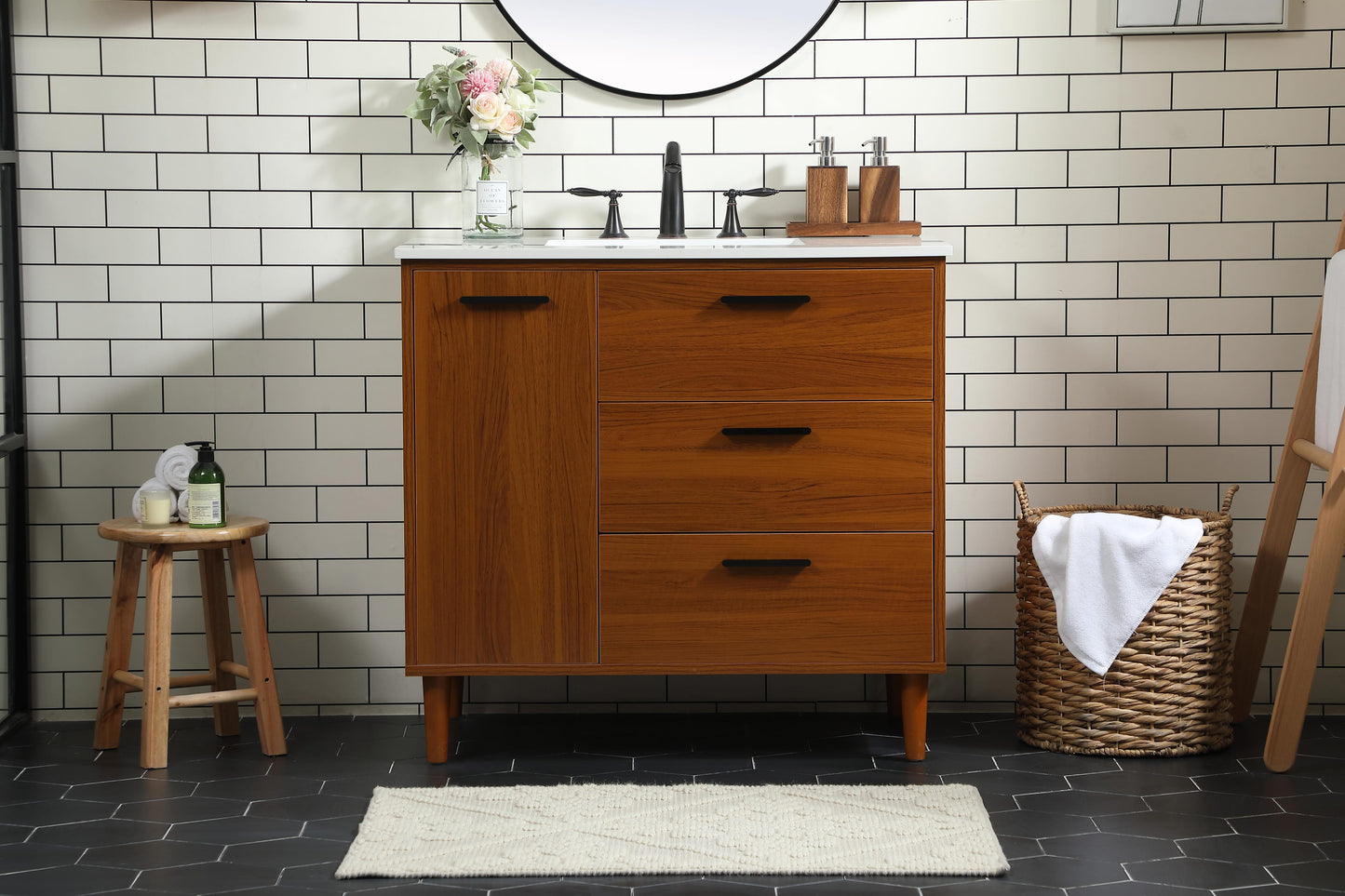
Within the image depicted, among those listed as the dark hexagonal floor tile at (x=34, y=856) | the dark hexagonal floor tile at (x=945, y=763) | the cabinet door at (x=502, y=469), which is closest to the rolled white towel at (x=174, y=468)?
the cabinet door at (x=502, y=469)

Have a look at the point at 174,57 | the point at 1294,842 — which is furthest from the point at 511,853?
the point at 174,57

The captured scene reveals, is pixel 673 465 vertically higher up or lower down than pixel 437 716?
higher up

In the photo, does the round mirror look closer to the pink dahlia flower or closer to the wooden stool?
the pink dahlia flower

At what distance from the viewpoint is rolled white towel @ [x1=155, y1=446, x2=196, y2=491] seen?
2592 millimetres

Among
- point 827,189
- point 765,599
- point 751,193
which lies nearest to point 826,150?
point 827,189

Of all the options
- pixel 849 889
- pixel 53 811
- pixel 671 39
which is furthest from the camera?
pixel 671 39

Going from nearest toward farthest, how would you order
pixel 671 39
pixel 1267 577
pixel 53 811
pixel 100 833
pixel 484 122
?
pixel 100 833, pixel 53 811, pixel 484 122, pixel 1267 577, pixel 671 39

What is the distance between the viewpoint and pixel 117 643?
264cm

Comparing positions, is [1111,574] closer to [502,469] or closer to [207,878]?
[502,469]

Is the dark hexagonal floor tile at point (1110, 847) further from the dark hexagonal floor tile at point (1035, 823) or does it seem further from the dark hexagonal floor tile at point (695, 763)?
the dark hexagonal floor tile at point (695, 763)

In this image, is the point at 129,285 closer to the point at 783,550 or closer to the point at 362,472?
the point at 362,472

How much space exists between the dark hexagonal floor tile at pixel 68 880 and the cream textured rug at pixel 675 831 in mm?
364

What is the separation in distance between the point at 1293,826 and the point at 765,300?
135 centimetres

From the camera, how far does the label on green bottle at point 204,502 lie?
252 centimetres
